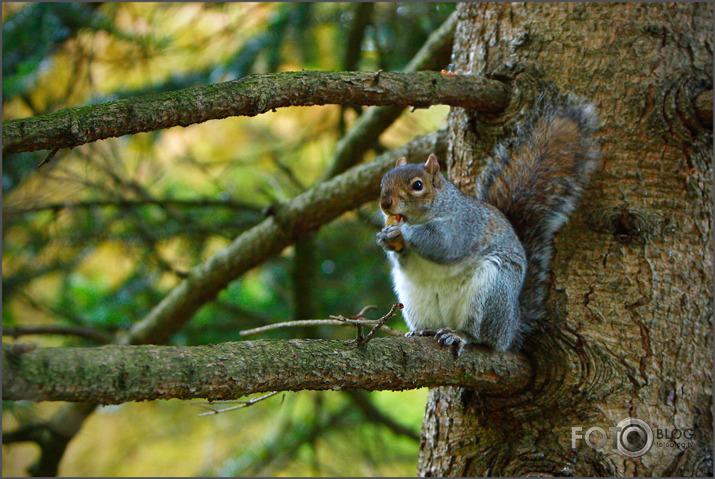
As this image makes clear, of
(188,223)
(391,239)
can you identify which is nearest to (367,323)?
(391,239)

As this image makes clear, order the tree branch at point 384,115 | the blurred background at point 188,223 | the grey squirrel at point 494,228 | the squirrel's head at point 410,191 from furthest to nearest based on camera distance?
the blurred background at point 188,223 < the tree branch at point 384,115 < the squirrel's head at point 410,191 < the grey squirrel at point 494,228

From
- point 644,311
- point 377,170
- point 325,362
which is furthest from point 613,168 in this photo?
point 325,362

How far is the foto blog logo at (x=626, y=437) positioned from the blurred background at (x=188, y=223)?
97 centimetres

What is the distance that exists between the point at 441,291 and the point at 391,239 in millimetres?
186

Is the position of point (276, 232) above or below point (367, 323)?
above

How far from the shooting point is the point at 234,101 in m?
1.10

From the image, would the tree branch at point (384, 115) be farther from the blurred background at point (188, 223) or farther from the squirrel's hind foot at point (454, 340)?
the squirrel's hind foot at point (454, 340)

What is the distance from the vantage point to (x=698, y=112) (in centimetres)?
149

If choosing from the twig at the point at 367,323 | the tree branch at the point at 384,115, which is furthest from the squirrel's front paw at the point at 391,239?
the tree branch at the point at 384,115

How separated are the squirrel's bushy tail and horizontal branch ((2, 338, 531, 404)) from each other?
0.28m

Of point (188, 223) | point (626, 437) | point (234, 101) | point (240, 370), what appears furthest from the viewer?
point (188, 223)

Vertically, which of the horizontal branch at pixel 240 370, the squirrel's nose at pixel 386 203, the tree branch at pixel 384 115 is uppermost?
the tree branch at pixel 384 115

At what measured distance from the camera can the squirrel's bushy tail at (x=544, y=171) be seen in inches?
59.9

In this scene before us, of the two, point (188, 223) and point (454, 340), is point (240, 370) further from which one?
point (188, 223)
